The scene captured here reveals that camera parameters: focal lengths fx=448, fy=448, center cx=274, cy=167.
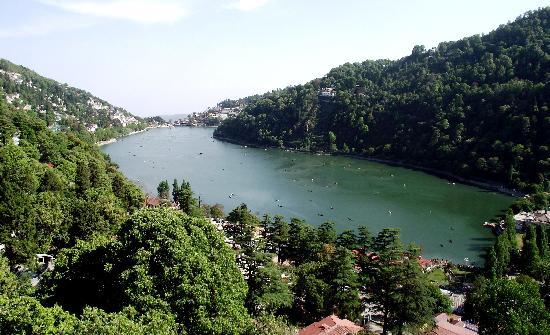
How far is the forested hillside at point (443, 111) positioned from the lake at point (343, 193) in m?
4.98

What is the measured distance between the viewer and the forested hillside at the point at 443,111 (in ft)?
171

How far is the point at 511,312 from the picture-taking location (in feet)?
43.9

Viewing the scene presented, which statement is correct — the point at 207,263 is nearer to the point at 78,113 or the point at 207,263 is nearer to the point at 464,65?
the point at 464,65

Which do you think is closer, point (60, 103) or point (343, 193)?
point (343, 193)

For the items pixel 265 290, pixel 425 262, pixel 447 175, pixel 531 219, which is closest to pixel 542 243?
pixel 425 262

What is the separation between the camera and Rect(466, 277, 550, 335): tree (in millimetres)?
12938

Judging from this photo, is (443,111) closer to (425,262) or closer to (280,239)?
(425,262)

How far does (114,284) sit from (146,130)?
13118cm

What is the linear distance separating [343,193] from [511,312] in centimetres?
3353

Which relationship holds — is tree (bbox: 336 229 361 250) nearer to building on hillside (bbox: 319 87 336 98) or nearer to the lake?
the lake

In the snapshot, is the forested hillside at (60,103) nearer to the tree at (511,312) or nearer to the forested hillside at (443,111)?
the forested hillside at (443,111)

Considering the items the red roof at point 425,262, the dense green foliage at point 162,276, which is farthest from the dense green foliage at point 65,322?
the red roof at point 425,262

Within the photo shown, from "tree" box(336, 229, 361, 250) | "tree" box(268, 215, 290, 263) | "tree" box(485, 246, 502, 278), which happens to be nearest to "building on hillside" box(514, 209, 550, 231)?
"tree" box(485, 246, 502, 278)

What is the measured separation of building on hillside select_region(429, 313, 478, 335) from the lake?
11085mm
